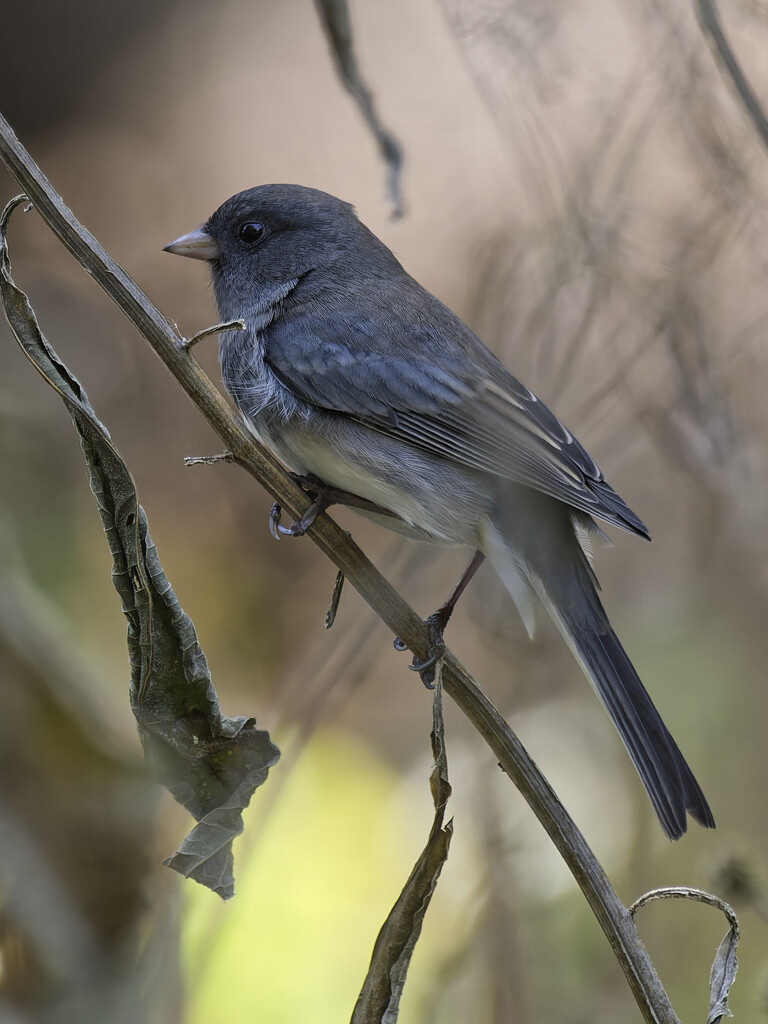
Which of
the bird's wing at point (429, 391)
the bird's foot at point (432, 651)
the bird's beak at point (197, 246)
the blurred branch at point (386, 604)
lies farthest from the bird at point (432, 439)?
the blurred branch at point (386, 604)

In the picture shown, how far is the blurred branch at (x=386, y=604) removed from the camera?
1097mm

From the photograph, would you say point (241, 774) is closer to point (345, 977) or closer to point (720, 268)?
point (345, 977)

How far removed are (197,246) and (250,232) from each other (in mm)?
126

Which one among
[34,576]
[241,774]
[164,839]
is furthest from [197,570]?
[241,774]

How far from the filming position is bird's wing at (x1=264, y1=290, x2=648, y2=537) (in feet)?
6.02

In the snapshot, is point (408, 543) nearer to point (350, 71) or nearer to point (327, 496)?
point (327, 496)

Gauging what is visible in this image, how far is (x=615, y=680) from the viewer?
1.59 m

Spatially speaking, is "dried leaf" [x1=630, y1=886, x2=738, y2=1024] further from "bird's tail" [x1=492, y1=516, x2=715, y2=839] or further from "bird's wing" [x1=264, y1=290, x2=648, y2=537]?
"bird's wing" [x1=264, y1=290, x2=648, y2=537]

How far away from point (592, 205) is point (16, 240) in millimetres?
1536

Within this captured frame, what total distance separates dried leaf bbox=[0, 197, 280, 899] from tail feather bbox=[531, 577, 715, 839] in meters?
0.56

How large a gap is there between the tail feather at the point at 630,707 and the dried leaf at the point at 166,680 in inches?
22.2

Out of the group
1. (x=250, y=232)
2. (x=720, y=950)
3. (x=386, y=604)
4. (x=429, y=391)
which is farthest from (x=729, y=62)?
(x=720, y=950)

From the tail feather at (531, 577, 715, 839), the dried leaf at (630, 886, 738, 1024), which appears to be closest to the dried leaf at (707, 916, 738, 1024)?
the dried leaf at (630, 886, 738, 1024)

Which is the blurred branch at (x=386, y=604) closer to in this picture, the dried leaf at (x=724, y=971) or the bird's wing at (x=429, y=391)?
the dried leaf at (x=724, y=971)
